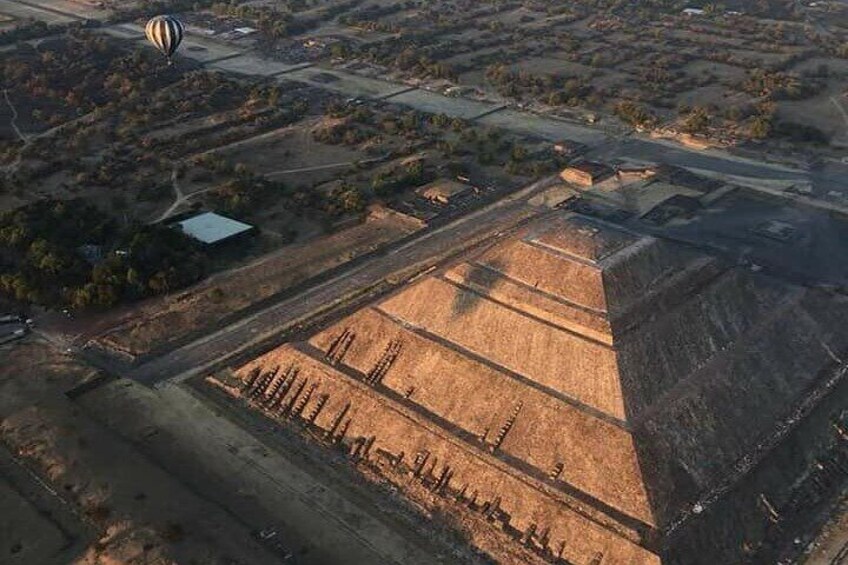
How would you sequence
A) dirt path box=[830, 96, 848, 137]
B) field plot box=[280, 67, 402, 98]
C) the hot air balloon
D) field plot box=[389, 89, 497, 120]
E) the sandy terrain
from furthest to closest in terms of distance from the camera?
field plot box=[280, 67, 402, 98] < field plot box=[389, 89, 497, 120] < dirt path box=[830, 96, 848, 137] < the hot air balloon < the sandy terrain

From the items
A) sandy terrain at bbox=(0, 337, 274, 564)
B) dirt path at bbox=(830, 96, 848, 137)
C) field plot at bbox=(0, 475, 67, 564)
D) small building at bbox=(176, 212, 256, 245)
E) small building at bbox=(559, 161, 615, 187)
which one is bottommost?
dirt path at bbox=(830, 96, 848, 137)

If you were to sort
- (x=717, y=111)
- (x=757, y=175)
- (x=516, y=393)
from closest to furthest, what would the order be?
(x=516, y=393) → (x=757, y=175) → (x=717, y=111)

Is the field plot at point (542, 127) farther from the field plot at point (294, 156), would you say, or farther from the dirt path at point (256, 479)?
the dirt path at point (256, 479)

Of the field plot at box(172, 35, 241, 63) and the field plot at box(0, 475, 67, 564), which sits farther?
the field plot at box(172, 35, 241, 63)

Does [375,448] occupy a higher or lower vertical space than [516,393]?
lower

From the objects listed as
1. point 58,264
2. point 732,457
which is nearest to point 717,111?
point 732,457

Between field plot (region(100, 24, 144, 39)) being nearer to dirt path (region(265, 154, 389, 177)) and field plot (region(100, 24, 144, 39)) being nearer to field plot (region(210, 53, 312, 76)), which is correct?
field plot (region(210, 53, 312, 76))

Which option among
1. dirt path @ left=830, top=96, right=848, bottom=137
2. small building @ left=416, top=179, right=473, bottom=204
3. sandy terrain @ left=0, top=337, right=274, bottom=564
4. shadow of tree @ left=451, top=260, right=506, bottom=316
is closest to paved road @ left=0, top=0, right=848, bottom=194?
dirt path @ left=830, top=96, right=848, bottom=137

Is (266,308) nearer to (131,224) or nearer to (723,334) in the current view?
(131,224)
